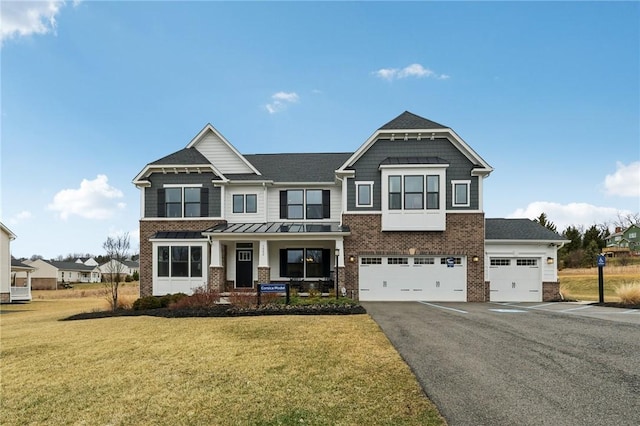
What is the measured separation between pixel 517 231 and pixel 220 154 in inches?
642

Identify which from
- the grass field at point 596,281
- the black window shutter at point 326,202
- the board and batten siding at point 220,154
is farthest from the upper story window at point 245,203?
the grass field at point 596,281

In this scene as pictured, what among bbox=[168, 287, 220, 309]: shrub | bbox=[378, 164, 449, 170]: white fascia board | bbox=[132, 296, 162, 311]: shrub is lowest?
bbox=[132, 296, 162, 311]: shrub

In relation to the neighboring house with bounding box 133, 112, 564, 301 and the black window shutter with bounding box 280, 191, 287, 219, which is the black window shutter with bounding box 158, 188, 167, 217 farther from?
the black window shutter with bounding box 280, 191, 287, 219

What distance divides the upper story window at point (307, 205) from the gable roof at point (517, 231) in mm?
8287

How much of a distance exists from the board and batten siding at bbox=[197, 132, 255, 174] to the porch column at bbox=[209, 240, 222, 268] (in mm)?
4651

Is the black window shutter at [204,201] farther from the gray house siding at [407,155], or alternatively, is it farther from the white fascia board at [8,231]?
the white fascia board at [8,231]

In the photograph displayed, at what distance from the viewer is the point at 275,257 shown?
20719 mm

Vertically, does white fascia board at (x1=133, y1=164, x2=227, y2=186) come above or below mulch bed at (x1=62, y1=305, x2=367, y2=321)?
above

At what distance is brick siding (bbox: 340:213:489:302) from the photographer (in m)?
18.7

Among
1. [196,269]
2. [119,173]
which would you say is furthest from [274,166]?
[119,173]

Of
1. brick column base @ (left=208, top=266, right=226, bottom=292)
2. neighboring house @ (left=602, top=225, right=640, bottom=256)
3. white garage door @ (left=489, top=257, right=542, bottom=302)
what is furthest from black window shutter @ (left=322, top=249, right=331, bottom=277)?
neighboring house @ (left=602, top=225, right=640, bottom=256)

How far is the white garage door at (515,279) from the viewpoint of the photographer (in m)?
19.0

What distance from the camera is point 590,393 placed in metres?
5.39

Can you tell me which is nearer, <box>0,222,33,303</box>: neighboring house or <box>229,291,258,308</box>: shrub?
<box>229,291,258,308</box>: shrub
